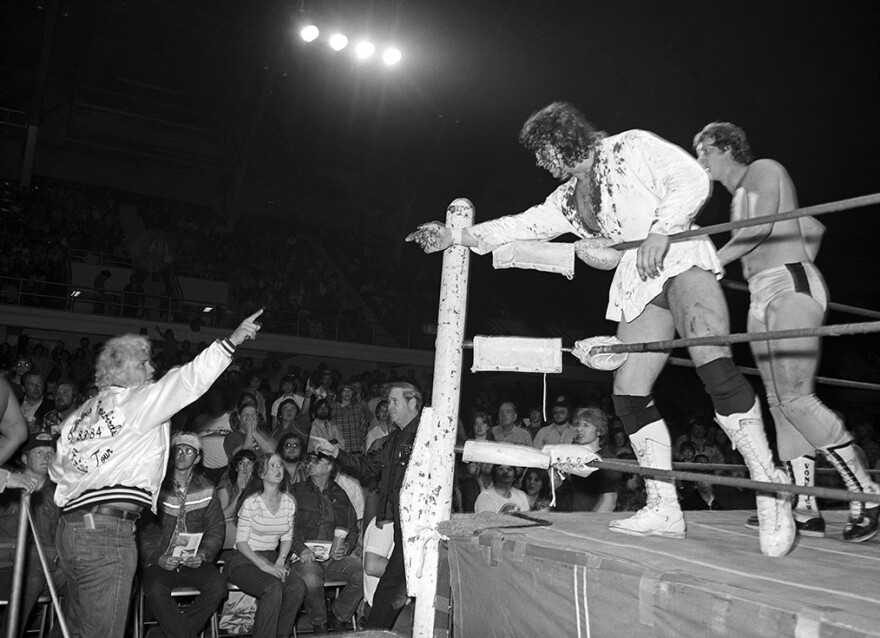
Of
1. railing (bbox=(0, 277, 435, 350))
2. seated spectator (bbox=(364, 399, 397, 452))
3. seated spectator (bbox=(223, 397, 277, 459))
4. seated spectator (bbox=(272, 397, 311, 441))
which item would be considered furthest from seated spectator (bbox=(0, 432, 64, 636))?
railing (bbox=(0, 277, 435, 350))

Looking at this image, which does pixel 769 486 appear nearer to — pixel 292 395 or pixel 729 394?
pixel 729 394

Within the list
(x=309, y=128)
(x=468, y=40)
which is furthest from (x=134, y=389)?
(x=309, y=128)

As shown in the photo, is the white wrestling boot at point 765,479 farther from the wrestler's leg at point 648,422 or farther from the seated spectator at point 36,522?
the seated spectator at point 36,522

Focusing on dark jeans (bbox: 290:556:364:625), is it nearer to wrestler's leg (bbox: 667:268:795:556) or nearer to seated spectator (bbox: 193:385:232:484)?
seated spectator (bbox: 193:385:232:484)

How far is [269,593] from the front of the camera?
14.7 ft

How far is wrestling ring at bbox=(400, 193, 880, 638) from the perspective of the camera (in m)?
1.37

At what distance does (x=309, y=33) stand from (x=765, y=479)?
38.3 feet

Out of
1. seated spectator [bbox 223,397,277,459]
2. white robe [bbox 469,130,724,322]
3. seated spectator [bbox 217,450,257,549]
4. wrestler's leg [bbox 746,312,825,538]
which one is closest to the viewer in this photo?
white robe [bbox 469,130,724,322]

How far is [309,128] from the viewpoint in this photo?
15.7 m

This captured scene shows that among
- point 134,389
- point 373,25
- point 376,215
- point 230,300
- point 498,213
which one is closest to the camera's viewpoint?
point 134,389

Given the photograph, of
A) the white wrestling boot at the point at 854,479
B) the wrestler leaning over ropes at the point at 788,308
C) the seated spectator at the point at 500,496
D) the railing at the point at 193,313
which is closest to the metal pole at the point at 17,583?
the wrestler leaning over ropes at the point at 788,308

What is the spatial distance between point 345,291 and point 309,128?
3.76 meters

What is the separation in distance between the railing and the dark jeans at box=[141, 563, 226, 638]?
8.23 metres

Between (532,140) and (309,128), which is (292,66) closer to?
(309,128)
